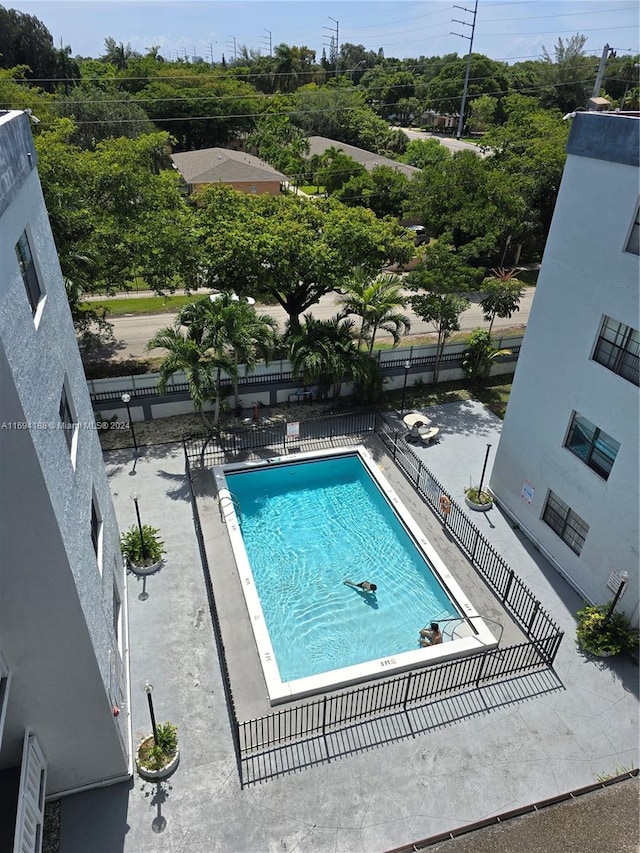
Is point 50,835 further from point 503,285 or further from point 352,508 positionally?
point 503,285

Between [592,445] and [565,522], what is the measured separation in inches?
108

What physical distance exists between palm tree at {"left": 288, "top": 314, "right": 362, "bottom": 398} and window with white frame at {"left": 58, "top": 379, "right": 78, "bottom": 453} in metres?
12.1

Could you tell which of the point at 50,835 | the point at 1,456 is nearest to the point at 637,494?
the point at 1,456

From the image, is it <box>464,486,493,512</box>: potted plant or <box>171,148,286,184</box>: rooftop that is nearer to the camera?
<box>464,486,493,512</box>: potted plant

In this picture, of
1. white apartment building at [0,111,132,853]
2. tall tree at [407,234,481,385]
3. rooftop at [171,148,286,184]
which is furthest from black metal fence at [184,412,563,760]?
rooftop at [171,148,286,184]

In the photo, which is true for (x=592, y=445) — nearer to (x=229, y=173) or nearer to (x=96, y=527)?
(x=96, y=527)

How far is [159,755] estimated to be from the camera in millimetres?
11383

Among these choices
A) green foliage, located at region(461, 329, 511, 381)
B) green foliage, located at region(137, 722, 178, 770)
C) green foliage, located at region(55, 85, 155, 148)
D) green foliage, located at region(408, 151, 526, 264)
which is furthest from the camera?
green foliage, located at region(55, 85, 155, 148)

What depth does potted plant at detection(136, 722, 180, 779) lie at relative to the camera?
444 inches

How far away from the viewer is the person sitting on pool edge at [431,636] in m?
14.3

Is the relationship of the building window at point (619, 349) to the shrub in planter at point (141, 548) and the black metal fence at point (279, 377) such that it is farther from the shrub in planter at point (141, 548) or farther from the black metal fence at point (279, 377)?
the shrub in planter at point (141, 548)

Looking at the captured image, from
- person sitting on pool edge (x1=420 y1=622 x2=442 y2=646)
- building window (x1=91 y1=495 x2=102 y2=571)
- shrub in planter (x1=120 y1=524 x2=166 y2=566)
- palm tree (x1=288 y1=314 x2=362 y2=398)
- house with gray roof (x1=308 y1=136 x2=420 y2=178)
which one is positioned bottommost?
person sitting on pool edge (x1=420 y1=622 x2=442 y2=646)

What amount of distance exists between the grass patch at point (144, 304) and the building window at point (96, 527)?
2432 centimetres

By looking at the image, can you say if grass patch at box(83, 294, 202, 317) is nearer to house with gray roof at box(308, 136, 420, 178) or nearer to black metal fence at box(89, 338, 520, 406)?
black metal fence at box(89, 338, 520, 406)
